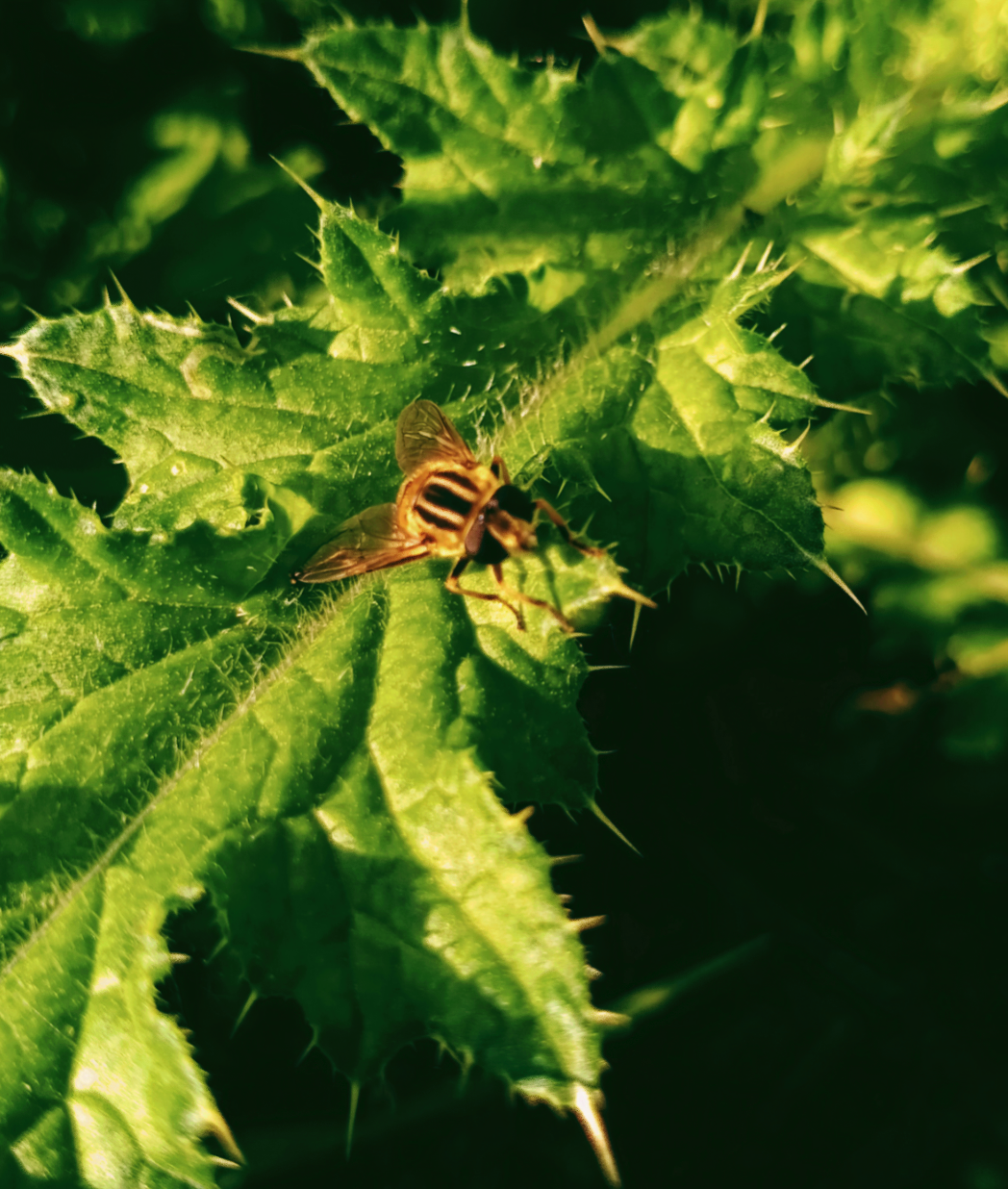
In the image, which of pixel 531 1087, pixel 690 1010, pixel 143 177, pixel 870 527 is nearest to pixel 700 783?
pixel 690 1010

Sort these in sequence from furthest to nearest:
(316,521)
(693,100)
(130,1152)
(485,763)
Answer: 1. (693,100)
2. (316,521)
3. (485,763)
4. (130,1152)

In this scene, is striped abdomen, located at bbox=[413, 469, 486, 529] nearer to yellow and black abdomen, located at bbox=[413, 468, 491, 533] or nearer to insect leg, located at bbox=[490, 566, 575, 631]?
yellow and black abdomen, located at bbox=[413, 468, 491, 533]

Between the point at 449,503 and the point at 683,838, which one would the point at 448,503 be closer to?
the point at 449,503

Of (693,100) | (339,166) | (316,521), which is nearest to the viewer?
(316,521)

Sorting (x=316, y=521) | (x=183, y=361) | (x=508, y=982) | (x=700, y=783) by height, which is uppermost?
(x=183, y=361)

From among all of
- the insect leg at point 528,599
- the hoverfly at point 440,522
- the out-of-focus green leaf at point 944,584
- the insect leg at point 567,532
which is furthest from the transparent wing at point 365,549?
the out-of-focus green leaf at point 944,584

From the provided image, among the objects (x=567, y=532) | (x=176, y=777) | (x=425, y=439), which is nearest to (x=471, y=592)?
(x=567, y=532)

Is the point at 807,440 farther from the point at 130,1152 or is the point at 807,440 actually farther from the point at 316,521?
the point at 130,1152

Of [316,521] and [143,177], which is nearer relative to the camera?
[316,521]
